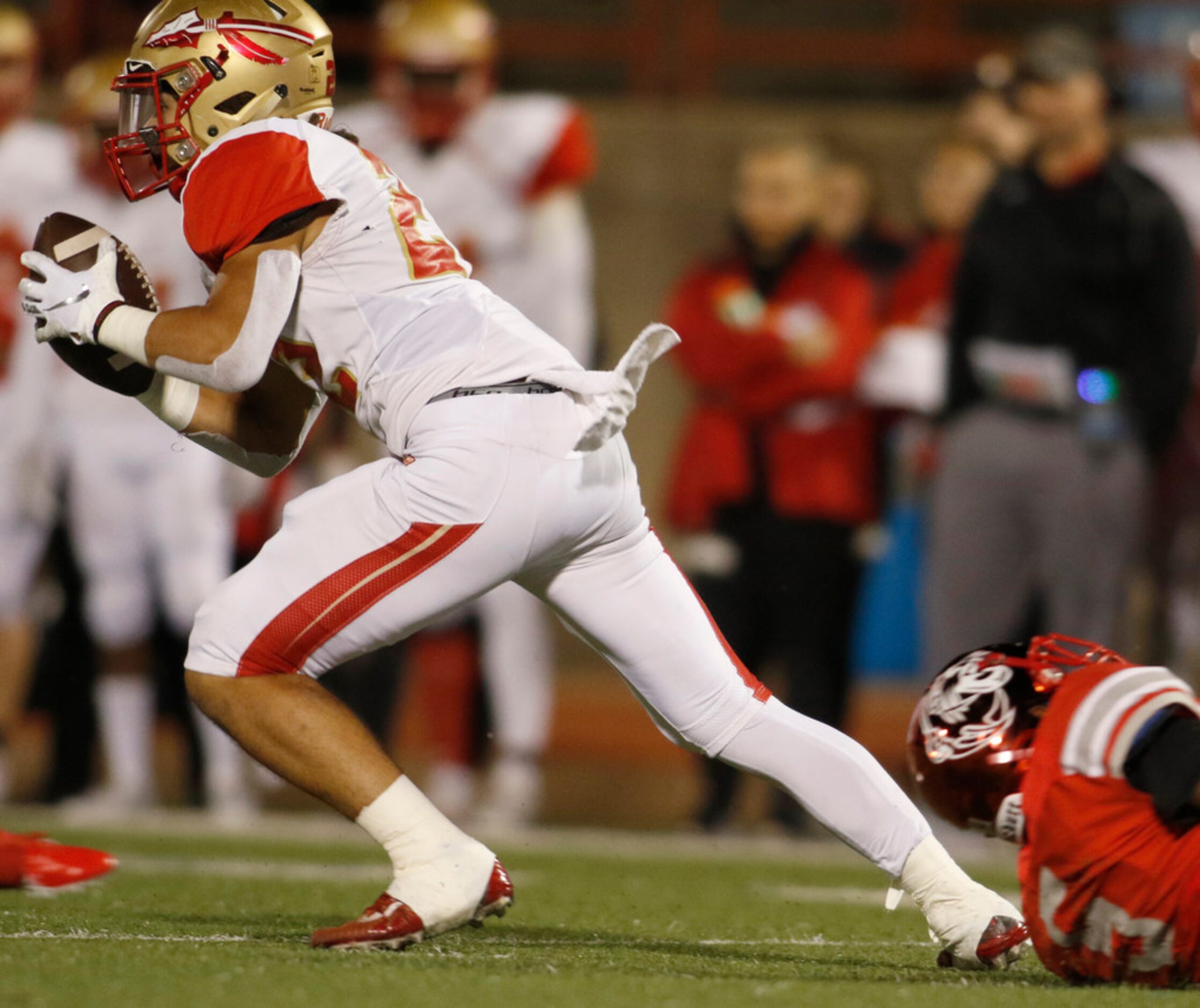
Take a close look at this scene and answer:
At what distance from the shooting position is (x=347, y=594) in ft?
10.5

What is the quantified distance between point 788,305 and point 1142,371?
1156 mm

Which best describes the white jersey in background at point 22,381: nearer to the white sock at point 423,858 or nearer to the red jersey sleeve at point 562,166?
the red jersey sleeve at point 562,166

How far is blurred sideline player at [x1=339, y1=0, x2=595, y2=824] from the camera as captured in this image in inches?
266

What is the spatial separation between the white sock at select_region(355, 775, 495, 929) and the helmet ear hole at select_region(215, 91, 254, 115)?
3.96 feet

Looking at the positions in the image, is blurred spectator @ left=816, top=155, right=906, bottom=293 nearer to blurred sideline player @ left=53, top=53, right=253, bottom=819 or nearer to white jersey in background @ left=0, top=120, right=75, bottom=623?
blurred sideline player @ left=53, top=53, right=253, bottom=819

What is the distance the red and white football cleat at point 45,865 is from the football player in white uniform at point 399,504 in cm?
36

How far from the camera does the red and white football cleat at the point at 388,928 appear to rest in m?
3.24

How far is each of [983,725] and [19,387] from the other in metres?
4.47

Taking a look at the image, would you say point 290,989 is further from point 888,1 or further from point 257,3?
point 888,1

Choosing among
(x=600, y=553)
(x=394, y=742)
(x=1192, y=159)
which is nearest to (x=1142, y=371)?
(x=1192, y=159)

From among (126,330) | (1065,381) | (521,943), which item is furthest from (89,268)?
(1065,381)

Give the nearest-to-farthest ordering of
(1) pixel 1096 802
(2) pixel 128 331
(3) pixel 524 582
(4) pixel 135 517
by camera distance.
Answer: (1) pixel 1096 802, (2) pixel 128 331, (3) pixel 524 582, (4) pixel 135 517

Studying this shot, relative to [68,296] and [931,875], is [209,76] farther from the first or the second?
[931,875]

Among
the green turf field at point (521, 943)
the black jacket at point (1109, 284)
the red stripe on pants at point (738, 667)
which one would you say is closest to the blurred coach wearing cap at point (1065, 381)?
the black jacket at point (1109, 284)
